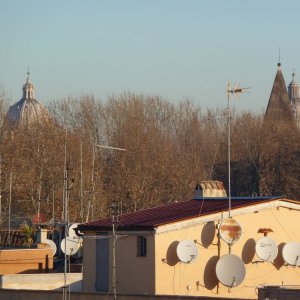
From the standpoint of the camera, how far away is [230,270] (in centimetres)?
2998

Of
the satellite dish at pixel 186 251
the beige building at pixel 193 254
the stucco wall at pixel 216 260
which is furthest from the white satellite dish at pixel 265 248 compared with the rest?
the satellite dish at pixel 186 251

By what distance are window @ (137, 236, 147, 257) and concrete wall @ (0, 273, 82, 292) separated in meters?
4.11

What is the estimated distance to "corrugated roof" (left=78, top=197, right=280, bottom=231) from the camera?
103 feet

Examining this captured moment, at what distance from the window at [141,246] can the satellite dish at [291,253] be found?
435cm

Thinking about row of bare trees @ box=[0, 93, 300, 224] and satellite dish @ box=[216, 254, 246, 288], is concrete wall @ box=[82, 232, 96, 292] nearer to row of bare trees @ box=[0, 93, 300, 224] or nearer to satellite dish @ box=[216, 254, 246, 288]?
satellite dish @ box=[216, 254, 246, 288]

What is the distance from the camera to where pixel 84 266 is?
108 ft

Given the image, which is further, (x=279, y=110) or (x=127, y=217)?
(x=279, y=110)

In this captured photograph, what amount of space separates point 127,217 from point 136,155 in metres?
56.2

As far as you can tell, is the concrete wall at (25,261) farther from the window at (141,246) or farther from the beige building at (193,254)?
the window at (141,246)

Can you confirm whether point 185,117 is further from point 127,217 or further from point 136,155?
point 127,217

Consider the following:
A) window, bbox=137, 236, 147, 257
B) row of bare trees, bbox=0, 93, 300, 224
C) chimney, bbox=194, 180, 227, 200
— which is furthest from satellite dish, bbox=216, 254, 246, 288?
row of bare trees, bbox=0, 93, 300, 224

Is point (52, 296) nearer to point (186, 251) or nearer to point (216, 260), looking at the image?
point (186, 251)

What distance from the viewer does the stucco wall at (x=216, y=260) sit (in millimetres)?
30734

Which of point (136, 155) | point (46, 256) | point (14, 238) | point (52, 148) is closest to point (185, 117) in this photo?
point (136, 155)
